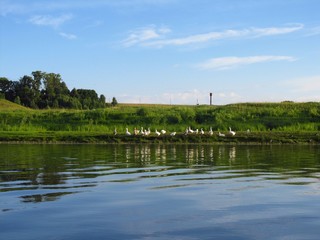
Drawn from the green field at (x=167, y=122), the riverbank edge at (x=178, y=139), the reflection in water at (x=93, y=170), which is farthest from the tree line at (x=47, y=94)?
the reflection in water at (x=93, y=170)

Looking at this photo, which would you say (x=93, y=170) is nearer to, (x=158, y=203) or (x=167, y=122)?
(x=158, y=203)

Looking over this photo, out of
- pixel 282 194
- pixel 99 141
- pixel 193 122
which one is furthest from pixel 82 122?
pixel 282 194

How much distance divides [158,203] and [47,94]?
127 meters

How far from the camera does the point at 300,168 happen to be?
23312 mm

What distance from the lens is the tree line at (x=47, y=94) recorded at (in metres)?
130

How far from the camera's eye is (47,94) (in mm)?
137000

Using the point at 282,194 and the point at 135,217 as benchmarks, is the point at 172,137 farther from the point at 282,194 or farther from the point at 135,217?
the point at 135,217

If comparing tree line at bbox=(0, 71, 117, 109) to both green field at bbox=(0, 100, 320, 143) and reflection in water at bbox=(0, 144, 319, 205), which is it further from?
reflection in water at bbox=(0, 144, 319, 205)

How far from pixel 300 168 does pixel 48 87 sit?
125 m

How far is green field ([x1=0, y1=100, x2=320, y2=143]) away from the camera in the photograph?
4864cm

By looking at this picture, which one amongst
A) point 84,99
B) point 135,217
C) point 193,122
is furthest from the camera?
point 84,99

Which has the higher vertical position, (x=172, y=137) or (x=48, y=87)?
(x=48, y=87)

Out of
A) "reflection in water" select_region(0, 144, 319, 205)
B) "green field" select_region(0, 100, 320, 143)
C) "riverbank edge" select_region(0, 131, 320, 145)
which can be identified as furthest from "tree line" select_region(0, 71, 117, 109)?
"reflection in water" select_region(0, 144, 319, 205)

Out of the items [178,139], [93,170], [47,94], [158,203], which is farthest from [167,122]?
[47,94]
